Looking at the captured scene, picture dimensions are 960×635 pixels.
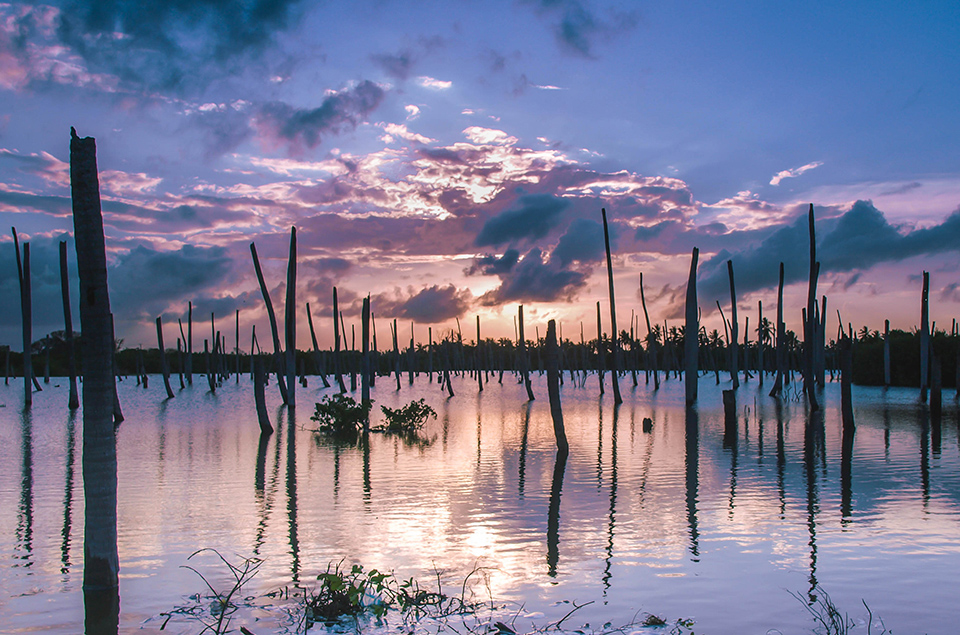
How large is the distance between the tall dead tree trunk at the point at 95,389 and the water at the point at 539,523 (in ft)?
1.02

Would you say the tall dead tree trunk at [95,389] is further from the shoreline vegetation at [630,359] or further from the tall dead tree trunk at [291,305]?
the tall dead tree trunk at [291,305]

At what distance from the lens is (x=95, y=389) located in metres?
5.38

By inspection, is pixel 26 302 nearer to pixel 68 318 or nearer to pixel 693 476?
pixel 68 318

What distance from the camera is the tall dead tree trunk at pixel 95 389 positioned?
540 centimetres

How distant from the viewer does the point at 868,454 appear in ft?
47.7

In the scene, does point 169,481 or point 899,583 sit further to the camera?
point 169,481

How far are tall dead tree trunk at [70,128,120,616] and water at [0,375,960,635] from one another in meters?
0.31

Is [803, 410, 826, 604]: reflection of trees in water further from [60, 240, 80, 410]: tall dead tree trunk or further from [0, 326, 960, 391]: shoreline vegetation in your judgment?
[60, 240, 80, 410]: tall dead tree trunk

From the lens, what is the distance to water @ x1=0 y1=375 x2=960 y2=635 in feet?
18.9

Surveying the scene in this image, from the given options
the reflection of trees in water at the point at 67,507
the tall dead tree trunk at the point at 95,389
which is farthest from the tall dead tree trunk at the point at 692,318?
the tall dead tree trunk at the point at 95,389

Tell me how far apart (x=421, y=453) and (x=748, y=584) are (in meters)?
10.2

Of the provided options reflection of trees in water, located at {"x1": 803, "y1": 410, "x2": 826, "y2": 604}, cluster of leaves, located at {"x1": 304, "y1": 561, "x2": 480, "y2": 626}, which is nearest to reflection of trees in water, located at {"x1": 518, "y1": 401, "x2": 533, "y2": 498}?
reflection of trees in water, located at {"x1": 803, "y1": 410, "x2": 826, "y2": 604}

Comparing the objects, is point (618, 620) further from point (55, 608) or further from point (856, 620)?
point (55, 608)

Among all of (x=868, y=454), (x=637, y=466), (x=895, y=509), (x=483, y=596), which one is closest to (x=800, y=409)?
(x=868, y=454)
